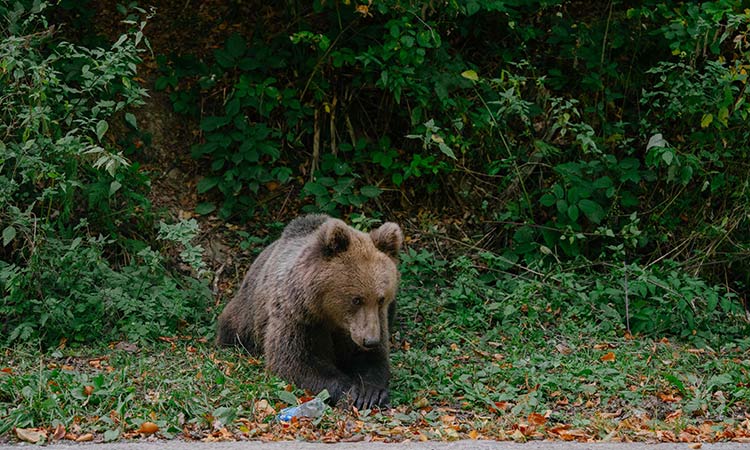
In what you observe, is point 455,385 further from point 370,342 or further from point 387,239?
point 387,239

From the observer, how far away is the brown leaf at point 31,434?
→ 5180 mm

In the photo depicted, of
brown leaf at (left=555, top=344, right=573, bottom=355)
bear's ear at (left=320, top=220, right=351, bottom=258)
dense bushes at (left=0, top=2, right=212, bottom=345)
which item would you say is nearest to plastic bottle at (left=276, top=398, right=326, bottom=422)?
bear's ear at (left=320, top=220, right=351, bottom=258)

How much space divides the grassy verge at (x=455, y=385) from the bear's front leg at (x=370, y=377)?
141 millimetres

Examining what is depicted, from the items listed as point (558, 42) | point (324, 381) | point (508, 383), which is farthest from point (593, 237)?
point (324, 381)

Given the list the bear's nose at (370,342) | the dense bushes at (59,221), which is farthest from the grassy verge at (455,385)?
the bear's nose at (370,342)

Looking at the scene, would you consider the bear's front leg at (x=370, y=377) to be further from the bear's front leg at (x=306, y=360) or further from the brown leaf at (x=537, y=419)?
the brown leaf at (x=537, y=419)

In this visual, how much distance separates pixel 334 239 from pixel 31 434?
94.9 inches

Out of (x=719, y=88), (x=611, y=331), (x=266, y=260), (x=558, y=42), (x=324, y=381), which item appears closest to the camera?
(x=324, y=381)

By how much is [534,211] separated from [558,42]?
7.10ft

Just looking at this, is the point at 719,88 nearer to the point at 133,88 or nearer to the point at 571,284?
the point at 571,284

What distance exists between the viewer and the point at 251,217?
10.3 metres

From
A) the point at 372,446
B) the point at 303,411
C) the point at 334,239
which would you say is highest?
the point at 334,239

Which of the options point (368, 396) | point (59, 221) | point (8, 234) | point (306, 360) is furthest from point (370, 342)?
point (59, 221)

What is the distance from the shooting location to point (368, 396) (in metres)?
6.37
